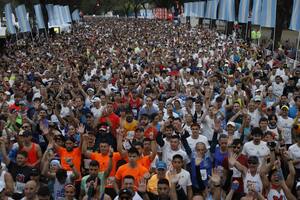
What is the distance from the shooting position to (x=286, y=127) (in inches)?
397

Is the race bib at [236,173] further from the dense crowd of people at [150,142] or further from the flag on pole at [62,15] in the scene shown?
the flag on pole at [62,15]

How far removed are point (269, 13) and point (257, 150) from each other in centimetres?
1326

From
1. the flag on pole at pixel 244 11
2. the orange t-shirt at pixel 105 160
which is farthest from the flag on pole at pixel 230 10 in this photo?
the orange t-shirt at pixel 105 160

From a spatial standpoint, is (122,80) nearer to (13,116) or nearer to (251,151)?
(13,116)

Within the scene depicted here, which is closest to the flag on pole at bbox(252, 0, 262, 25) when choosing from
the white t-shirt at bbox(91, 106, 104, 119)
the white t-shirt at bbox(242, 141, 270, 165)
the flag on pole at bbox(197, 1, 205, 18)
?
the white t-shirt at bbox(91, 106, 104, 119)

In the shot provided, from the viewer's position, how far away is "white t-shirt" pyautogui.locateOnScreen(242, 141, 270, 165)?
7875 mm

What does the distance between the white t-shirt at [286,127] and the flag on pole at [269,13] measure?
10.4 metres

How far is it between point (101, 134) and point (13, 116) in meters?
2.19

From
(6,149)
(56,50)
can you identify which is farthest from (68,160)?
(56,50)

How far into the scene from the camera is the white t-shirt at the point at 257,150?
788 centimetres

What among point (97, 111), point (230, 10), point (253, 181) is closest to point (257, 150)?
point (253, 181)

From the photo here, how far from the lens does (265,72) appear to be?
687 inches

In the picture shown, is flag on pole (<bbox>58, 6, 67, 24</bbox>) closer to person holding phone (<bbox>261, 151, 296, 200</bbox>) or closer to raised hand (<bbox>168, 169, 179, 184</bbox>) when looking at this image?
raised hand (<bbox>168, 169, 179, 184</bbox>)

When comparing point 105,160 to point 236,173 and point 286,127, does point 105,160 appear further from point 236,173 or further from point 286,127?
point 286,127
